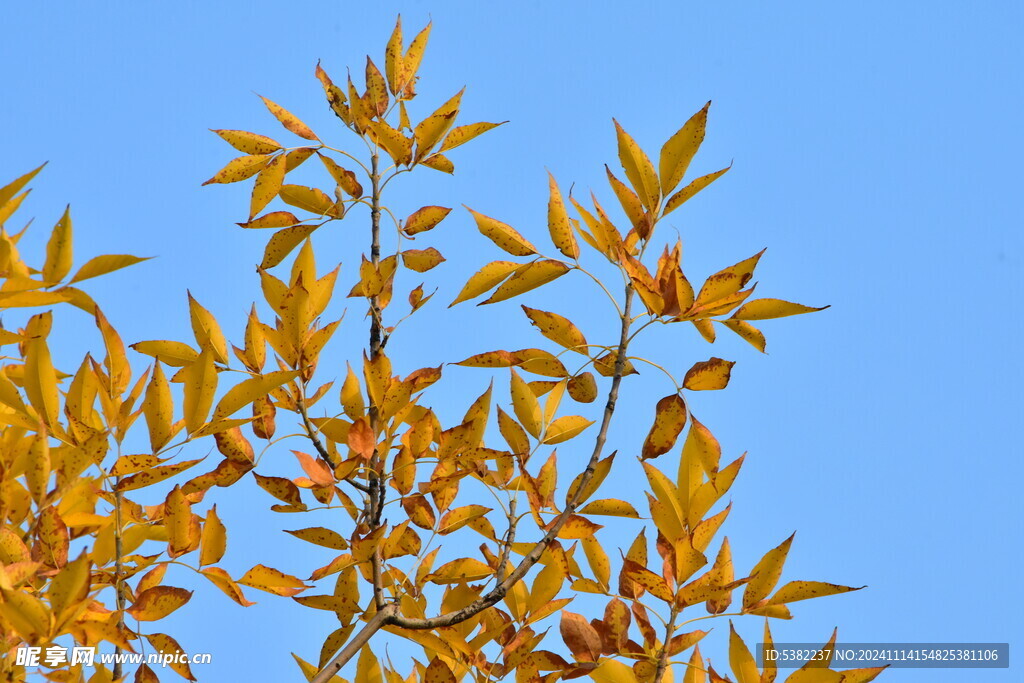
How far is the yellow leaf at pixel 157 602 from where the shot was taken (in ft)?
4.41

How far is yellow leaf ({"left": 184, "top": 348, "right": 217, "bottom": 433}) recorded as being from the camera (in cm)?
129

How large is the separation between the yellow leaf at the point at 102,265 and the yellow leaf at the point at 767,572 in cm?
93

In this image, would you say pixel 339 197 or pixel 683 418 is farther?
pixel 339 197

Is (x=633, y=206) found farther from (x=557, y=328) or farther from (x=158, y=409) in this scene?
(x=158, y=409)

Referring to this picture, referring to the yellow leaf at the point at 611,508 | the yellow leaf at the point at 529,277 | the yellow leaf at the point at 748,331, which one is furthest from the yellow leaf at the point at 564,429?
the yellow leaf at the point at 748,331

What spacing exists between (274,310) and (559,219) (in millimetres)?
438

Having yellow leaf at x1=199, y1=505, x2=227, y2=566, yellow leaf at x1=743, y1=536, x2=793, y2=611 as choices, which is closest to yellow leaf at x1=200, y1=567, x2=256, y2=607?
yellow leaf at x1=199, y1=505, x2=227, y2=566

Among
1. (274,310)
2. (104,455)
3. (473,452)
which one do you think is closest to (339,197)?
(274,310)

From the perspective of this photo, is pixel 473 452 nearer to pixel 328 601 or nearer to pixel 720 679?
pixel 328 601

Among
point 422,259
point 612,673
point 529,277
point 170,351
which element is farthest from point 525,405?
point 170,351

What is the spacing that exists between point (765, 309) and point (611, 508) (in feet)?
1.30

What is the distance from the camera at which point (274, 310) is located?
1430 mm

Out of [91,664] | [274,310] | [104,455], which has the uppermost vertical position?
[274,310]

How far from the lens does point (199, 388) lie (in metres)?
1.29
